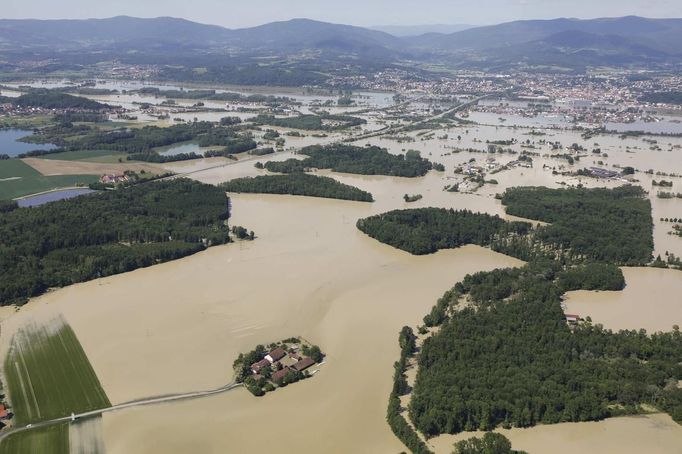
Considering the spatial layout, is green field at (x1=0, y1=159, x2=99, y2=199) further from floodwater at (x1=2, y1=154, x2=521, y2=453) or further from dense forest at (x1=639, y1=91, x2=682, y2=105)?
dense forest at (x1=639, y1=91, x2=682, y2=105)

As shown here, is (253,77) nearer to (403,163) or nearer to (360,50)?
(403,163)

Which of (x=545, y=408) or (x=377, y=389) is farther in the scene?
(x=377, y=389)

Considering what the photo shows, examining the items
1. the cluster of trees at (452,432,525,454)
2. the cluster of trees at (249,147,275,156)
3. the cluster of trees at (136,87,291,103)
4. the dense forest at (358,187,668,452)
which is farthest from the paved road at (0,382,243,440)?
the cluster of trees at (136,87,291,103)

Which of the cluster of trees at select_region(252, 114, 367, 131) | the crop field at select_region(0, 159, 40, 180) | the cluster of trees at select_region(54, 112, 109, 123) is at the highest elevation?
the cluster of trees at select_region(54, 112, 109, 123)

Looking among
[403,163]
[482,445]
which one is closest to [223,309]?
[482,445]

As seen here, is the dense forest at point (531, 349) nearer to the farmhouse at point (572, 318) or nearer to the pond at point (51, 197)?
the farmhouse at point (572, 318)

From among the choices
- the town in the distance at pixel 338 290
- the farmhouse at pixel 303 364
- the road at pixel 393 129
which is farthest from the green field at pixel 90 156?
the farmhouse at pixel 303 364
